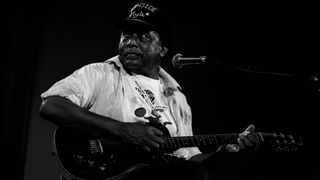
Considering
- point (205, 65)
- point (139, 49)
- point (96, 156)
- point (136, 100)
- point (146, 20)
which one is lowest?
point (96, 156)

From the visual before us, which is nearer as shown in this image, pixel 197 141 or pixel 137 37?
pixel 197 141

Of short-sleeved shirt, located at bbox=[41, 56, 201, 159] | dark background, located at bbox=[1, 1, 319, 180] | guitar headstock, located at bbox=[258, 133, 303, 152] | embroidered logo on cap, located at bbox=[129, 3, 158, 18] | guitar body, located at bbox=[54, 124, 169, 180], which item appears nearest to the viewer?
guitar body, located at bbox=[54, 124, 169, 180]

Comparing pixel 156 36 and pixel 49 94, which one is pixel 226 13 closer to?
pixel 156 36

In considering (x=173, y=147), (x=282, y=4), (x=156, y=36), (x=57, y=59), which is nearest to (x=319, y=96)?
(x=173, y=147)

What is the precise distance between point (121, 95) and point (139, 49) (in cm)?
44

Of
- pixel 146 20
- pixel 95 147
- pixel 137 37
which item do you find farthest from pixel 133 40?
pixel 95 147

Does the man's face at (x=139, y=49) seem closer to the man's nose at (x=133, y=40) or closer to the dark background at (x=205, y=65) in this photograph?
the man's nose at (x=133, y=40)

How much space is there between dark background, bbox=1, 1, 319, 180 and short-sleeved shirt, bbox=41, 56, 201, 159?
79 centimetres

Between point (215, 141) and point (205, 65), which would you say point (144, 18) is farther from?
point (205, 65)

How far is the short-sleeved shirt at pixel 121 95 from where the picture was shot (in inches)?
102

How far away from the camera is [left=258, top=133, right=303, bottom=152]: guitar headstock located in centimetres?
296

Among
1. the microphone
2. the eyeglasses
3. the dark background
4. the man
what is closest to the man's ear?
the man

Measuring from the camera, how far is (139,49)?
3.08m

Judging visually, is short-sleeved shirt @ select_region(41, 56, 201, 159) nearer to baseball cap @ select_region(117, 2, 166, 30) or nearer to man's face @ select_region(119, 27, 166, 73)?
man's face @ select_region(119, 27, 166, 73)
